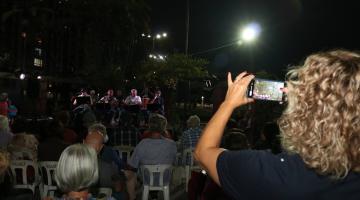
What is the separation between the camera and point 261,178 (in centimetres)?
146

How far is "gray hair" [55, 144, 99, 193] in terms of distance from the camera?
9.74ft

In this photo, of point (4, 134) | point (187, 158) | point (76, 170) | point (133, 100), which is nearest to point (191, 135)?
point (187, 158)

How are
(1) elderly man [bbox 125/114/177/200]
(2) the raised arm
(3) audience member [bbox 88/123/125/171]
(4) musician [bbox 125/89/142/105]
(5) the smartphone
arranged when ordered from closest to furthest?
(2) the raised arm, (5) the smartphone, (3) audience member [bbox 88/123/125/171], (1) elderly man [bbox 125/114/177/200], (4) musician [bbox 125/89/142/105]

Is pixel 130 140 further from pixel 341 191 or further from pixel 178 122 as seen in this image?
pixel 178 122

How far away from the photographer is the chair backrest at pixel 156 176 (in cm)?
646

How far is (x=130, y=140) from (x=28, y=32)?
2254 centimetres

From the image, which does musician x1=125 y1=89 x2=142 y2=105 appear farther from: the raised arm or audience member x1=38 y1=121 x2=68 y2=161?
the raised arm

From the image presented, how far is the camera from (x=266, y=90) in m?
2.10

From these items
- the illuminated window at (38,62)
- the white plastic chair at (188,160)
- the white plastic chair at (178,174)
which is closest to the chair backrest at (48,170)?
the white plastic chair at (178,174)

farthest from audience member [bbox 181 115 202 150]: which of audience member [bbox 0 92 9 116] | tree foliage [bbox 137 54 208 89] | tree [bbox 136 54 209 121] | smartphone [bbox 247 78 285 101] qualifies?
tree foliage [bbox 137 54 208 89]

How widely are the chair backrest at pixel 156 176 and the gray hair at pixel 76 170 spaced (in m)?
3.41

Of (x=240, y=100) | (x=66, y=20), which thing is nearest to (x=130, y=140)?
(x=240, y=100)

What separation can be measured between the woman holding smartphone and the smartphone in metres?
0.39

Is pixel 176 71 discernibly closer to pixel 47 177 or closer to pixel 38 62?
pixel 47 177
